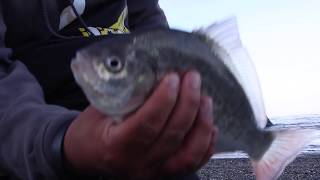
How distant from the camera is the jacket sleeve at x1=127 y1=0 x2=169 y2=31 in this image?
3.26 m

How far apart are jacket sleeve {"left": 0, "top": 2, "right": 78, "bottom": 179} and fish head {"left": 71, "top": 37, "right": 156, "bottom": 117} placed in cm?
34

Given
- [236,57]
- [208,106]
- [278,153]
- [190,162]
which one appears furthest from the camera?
[278,153]

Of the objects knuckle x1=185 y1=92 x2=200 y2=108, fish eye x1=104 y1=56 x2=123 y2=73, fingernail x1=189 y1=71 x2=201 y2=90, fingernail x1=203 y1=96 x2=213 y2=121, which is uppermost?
fish eye x1=104 y1=56 x2=123 y2=73

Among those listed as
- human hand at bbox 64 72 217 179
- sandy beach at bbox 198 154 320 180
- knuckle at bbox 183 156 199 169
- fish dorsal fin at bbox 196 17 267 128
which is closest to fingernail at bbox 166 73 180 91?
human hand at bbox 64 72 217 179

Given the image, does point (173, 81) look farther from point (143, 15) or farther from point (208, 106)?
point (143, 15)

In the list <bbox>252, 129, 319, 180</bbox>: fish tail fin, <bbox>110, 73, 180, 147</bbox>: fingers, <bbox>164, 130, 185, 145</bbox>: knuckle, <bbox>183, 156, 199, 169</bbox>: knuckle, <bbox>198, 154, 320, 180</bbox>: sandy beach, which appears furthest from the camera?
<bbox>198, 154, 320, 180</bbox>: sandy beach

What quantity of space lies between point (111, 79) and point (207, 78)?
14.7 inches

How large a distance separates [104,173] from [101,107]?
14.5 inches

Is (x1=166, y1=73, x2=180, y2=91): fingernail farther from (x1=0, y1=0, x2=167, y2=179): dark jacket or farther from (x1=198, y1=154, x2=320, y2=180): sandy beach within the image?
(x1=198, y1=154, x2=320, y2=180): sandy beach

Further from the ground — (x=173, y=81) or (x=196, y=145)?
(x=173, y=81)

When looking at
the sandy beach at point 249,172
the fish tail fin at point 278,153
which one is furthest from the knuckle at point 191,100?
the sandy beach at point 249,172

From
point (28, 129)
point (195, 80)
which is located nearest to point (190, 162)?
point (195, 80)

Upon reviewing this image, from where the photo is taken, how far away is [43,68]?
99.2 inches

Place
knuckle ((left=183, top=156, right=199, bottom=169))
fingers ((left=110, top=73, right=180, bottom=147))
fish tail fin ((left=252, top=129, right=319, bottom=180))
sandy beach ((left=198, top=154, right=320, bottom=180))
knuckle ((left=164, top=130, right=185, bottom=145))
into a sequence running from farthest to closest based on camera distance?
sandy beach ((left=198, top=154, right=320, bottom=180)) → fish tail fin ((left=252, top=129, right=319, bottom=180)) → knuckle ((left=183, top=156, right=199, bottom=169)) → knuckle ((left=164, top=130, right=185, bottom=145)) → fingers ((left=110, top=73, right=180, bottom=147))
